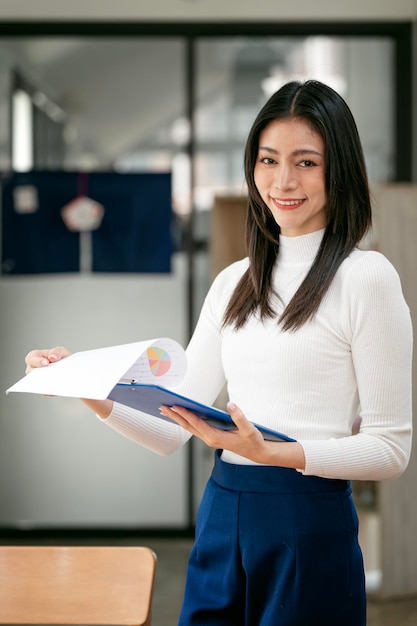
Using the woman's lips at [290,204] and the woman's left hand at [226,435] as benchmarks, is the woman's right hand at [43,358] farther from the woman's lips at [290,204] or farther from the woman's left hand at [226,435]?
the woman's lips at [290,204]

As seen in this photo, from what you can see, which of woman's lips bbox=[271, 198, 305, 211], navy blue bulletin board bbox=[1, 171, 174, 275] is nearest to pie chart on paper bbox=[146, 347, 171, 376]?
woman's lips bbox=[271, 198, 305, 211]

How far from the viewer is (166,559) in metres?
3.97

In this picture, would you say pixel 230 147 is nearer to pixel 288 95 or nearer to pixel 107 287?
pixel 107 287

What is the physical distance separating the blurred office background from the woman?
9.20ft

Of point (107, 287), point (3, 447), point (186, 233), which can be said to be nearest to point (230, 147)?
point (186, 233)

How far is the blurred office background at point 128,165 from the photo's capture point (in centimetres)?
421

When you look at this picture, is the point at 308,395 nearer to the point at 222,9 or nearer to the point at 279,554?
the point at 279,554

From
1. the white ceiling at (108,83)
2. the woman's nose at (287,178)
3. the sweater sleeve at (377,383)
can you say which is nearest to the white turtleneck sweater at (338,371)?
the sweater sleeve at (377,383)

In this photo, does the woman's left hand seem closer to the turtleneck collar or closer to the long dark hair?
the long dark hair

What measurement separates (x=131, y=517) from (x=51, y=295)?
124 centimetres

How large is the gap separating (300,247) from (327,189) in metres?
0.13

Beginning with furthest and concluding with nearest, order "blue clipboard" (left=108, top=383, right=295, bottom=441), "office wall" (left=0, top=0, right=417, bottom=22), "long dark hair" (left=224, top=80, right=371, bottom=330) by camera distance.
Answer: "office wall" (left=0, top=0, right=417, bottom=22)
"long dark hair" (left=224, top=80, right=371, bottom=330)
"blue clipboard" (left=108, top=383, right=295, bottom=441)

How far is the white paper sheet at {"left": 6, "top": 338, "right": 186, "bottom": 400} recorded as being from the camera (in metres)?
1.20

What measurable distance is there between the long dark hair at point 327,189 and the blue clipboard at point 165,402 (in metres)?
0.23
